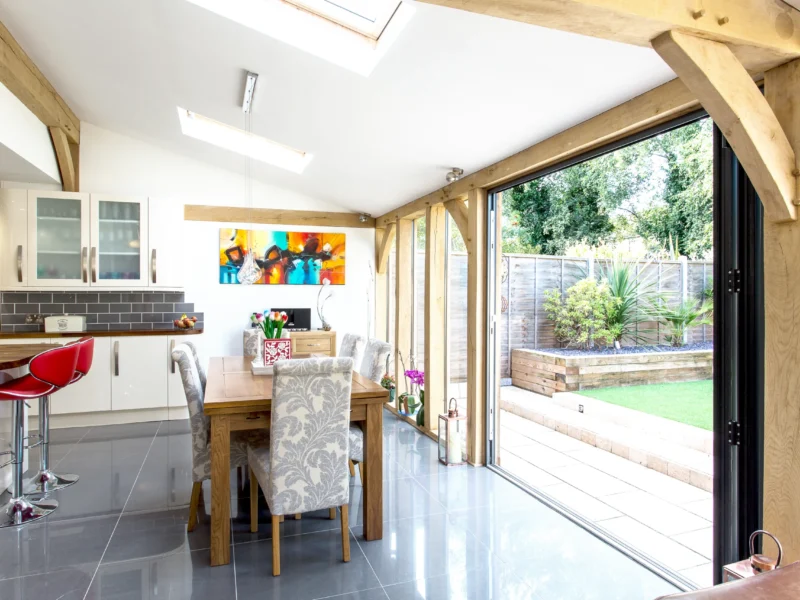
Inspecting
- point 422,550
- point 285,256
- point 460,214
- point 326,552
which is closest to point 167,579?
point 326,552

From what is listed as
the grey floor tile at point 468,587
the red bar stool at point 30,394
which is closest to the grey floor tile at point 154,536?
the red bar stool at point 30,394

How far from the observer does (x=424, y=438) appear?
4523 mm

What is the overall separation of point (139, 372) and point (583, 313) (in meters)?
4.27

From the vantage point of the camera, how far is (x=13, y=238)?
15.6 ft

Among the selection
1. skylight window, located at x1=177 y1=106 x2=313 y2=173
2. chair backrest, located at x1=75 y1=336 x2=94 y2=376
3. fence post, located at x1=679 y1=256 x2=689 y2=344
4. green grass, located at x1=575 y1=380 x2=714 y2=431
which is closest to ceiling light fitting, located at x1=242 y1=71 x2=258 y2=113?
skylight window, located at x1=177 y1=106 x2=313 y2=173

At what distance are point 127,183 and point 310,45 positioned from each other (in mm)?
3559

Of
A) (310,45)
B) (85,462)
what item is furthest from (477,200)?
(85,462)

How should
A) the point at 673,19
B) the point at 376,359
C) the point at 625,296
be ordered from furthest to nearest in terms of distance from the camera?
1. the point at 625,296
2. the point at 376,359
3. the point at 673,19

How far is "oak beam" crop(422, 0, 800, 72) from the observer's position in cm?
133

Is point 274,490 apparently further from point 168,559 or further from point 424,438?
point 424,438

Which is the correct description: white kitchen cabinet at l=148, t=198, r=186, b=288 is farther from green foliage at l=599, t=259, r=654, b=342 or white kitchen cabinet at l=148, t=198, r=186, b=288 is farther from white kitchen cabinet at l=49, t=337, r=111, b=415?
green foliage at l=599, t=259, r=654, b=342

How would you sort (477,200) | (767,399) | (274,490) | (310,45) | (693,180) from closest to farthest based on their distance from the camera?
(767,399) < (274,490) < (310,45) < (693,180) < (477,200)

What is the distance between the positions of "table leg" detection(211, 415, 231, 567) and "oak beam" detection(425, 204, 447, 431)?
2.40m

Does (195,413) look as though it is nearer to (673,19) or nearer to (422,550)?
(422,550)
